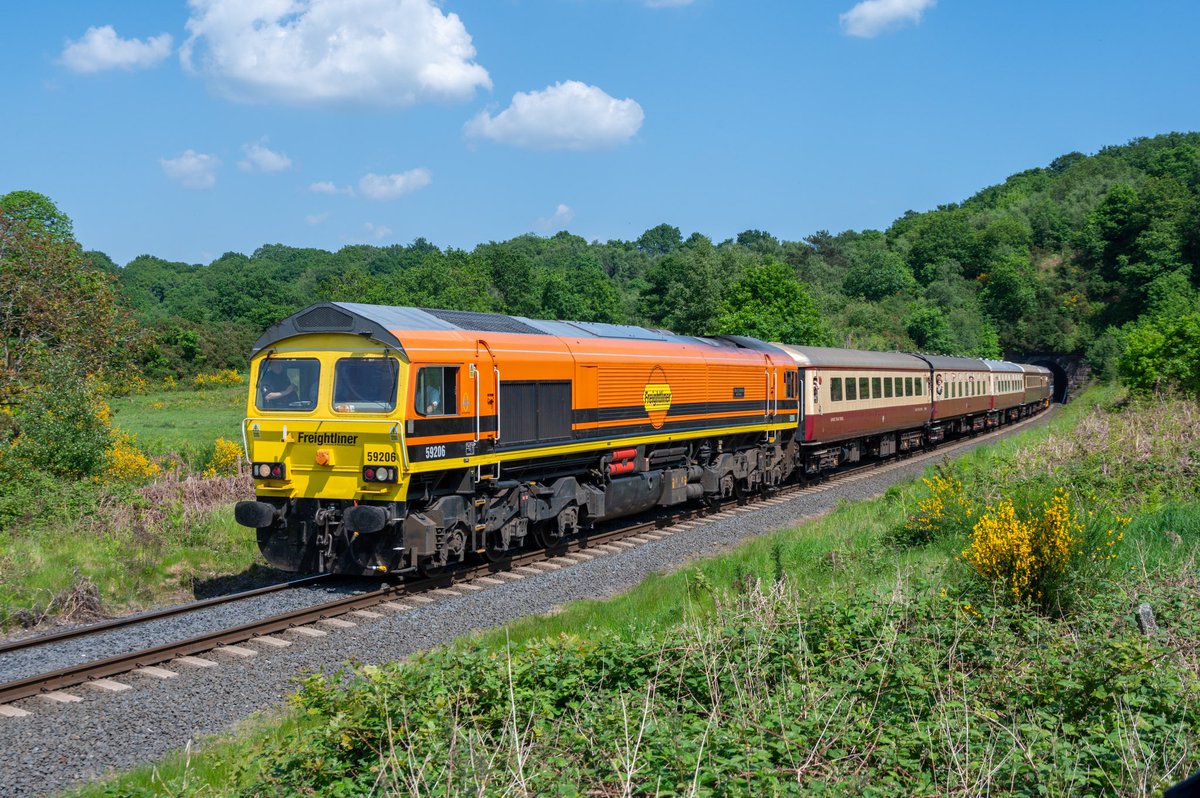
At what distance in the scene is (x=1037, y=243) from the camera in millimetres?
105562

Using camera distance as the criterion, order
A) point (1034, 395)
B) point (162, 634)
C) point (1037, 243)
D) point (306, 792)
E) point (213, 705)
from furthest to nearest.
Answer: point (1037, 243), point (1034, 395), point (162, 634), point (213, 705), point (306, 792)

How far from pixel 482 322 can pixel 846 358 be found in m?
15.6

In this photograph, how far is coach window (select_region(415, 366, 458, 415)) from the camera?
39.9 feet

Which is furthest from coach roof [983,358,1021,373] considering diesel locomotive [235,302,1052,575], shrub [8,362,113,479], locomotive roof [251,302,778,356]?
shrub [8,362,113,479]

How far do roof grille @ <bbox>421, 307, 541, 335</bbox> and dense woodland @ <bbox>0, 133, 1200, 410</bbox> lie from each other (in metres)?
10.6

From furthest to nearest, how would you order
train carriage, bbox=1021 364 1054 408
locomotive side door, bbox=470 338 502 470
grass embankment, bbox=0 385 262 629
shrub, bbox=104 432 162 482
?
train carriage, bbox=1021 364 1054 408
shrub, bbox=104 432 162 482
locomotive side door, bbox=470 338 502 470
grass embankment, bbox=0 385 262 629

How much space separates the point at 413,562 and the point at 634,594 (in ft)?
9.94

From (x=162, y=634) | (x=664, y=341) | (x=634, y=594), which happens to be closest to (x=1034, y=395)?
(x=664, y=341)

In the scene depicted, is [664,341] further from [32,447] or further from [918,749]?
[918,749]

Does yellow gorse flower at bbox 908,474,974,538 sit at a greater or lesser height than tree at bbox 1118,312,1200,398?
lesser

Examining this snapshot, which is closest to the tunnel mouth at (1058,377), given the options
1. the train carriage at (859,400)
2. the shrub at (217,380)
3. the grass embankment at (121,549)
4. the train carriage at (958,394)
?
the train carriage at (958,394)

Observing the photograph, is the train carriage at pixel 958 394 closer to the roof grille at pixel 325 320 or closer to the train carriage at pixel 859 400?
the train carriage at pixel 859 400

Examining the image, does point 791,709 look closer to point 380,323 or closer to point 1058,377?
point 380,323

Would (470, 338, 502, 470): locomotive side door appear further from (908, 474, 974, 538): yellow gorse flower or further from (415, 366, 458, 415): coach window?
(908, 474, 974, 538): yellow gorse flower
